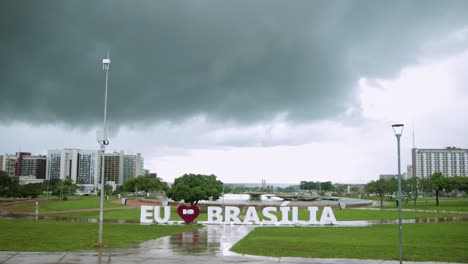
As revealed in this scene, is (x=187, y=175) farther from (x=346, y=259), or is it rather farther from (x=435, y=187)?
(x=435, y=187)

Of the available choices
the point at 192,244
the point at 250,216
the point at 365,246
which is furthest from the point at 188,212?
the point at 365,246

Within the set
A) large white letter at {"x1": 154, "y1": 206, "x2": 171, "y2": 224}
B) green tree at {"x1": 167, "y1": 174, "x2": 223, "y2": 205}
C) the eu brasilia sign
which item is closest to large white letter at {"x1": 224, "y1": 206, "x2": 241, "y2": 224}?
the eu brasilia sign

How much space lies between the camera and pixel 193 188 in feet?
196

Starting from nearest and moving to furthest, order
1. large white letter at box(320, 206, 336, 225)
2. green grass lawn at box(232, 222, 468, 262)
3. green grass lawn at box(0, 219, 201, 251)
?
green grass lawn at box(232, 222, 468, 262) → green grass lawn at box(0, 219, 201, 251) → large white letter at box(320, 206, 336, 225)

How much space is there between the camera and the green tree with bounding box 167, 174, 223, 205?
2345 inches

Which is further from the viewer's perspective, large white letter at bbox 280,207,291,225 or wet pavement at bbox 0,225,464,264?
large white letter at bbox 280,207,291,225

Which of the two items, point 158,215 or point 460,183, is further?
point 460,183

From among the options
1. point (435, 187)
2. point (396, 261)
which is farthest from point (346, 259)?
point (435, 187)

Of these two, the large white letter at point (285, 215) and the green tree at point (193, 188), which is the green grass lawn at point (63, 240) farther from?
the green tree at point (193, 188)

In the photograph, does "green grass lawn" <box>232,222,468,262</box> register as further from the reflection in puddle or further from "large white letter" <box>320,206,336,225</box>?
"large white letter" <box>320,206,336,225</box>

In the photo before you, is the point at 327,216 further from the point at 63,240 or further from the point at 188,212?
the point at 63,240

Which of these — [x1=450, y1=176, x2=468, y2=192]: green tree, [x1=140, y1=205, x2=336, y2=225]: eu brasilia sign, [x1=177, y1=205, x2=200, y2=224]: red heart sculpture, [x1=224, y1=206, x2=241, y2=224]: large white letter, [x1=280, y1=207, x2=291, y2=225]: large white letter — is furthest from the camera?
[x1=450, y1=176, x2=468, y2=192]: green tree

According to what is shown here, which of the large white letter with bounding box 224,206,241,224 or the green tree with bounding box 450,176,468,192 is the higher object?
the green tree with bounding box 450,176,468,192

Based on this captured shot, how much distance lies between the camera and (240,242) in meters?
29.6
